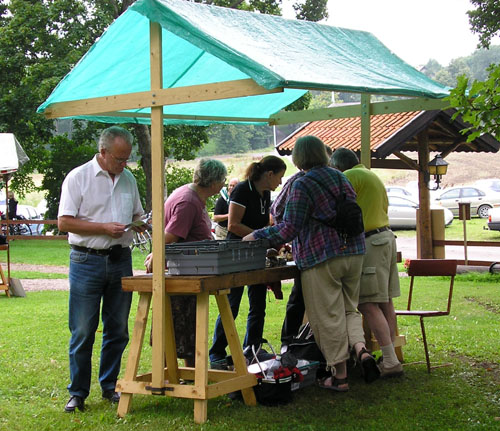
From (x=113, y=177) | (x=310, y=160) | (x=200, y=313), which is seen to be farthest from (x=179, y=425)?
(x=310, y=160)

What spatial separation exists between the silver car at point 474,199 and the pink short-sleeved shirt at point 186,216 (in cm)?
2688

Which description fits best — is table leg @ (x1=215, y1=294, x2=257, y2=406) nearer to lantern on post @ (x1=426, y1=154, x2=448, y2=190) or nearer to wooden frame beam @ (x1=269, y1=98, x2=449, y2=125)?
wooden frame beam @ (x1=269, y1=98, x2=449, y2=125)

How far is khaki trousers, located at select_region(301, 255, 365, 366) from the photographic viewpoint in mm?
5398

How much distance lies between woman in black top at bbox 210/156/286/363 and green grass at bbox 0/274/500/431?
0.73 metres

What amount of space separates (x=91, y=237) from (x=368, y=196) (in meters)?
2.23

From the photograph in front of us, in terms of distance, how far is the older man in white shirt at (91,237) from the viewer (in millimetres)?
5094

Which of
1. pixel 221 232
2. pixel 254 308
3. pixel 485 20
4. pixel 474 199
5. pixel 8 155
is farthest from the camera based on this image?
pixel 474 199

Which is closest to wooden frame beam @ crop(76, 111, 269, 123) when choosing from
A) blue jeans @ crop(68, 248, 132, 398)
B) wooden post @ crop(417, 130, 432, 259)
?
blue jeans @ crop(68, 248, 132, 398)

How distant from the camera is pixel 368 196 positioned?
597cm

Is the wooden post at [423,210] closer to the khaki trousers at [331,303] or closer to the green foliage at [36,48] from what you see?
the khaki trousers at [331,303]

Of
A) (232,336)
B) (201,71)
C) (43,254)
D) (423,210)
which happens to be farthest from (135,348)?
(43,254)

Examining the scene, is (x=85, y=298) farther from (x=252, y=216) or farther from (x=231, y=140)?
(x=231, y=140)

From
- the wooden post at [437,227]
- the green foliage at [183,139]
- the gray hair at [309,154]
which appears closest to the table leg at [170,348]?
the gray hair at [309,154]

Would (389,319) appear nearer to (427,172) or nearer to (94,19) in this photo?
(427,172)
